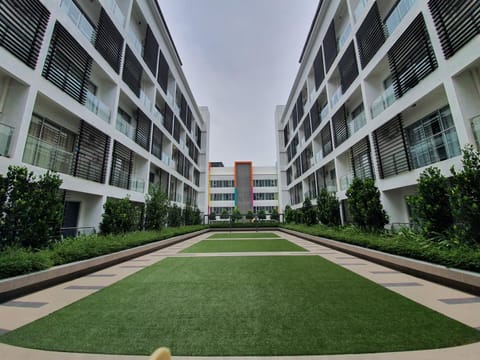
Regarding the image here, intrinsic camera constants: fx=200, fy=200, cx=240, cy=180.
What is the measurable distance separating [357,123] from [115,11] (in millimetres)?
16244

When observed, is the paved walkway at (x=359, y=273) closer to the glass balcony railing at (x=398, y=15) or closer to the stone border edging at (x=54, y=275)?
the stone border edging at (x=54, y=275)

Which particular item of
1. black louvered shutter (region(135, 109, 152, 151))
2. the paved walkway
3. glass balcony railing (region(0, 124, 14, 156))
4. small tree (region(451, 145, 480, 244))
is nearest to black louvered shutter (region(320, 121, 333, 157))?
small tree (region(451, 145, 480, 244))

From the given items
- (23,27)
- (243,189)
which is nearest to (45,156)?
(23,27)

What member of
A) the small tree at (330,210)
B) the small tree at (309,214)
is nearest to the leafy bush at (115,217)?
the small tree at (330,210)

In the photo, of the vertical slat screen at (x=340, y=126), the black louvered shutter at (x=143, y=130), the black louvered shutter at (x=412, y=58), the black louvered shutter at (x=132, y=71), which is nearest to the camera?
the black louvered shutter at (x=412, y=58)

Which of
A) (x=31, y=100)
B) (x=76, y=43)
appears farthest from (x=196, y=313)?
(x=76, y=43)

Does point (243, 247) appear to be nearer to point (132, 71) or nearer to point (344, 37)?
point (132, 71)

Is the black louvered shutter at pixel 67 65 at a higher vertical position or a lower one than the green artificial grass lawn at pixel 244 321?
higher

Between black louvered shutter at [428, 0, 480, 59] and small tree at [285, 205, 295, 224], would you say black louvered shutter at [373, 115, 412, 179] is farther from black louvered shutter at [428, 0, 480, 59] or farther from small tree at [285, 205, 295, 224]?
small tree at [285, 205, 295, 224]

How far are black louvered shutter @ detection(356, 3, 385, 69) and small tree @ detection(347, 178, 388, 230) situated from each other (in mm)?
7549

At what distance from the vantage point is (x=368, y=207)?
9.39 meters

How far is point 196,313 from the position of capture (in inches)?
125

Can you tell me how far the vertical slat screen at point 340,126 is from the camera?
1453cm

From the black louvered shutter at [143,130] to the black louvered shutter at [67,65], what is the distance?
465 centimetres
